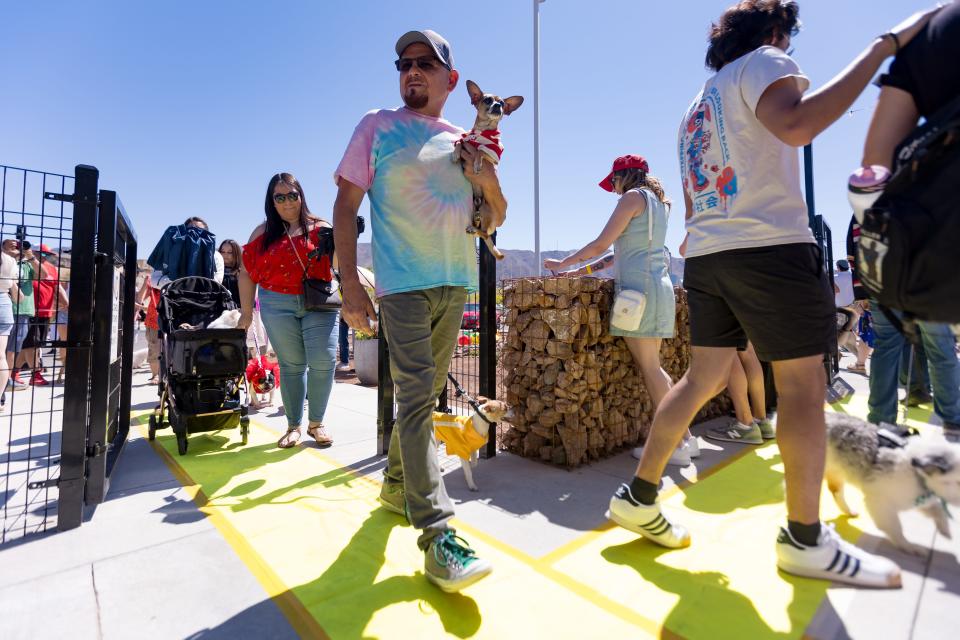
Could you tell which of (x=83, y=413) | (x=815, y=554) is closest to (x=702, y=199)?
(x=815, y=554)

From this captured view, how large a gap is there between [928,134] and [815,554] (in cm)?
137

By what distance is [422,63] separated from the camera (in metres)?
1.88

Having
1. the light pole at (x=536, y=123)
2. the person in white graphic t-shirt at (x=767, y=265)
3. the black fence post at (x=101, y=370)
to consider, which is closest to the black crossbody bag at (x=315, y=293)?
the black fence post at (x=101, y=370)

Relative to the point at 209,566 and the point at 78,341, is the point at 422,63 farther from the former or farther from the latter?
the point at 209,566

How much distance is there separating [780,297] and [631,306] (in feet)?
4.05

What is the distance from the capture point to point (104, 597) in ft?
5.30

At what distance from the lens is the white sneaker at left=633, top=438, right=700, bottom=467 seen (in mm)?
2922

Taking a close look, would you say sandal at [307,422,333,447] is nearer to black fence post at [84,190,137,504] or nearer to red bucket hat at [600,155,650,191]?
black fence post at [84,190,137,504]

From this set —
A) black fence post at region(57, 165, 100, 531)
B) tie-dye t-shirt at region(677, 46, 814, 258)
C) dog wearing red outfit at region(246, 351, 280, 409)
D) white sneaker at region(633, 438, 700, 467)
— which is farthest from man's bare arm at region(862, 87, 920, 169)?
dog wearing red outfit at region(246, 351, 280, 409)

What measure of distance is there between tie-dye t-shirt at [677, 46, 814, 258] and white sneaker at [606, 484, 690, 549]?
1020 mm

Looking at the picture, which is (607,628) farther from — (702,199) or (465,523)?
(702,199)

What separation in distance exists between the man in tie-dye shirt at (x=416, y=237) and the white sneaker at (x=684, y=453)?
1.77 metres

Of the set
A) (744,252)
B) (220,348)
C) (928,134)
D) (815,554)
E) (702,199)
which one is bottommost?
(815,554)

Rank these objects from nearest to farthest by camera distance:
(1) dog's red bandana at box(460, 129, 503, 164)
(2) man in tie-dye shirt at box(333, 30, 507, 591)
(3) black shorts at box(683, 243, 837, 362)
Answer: (3) black shorts at box(683, 243, 837, 362)
(2) man in tie-dye shirt at box(333, 30, 507, 591)
(1) dog's red bandana at box(460, 129, 503, 164)
